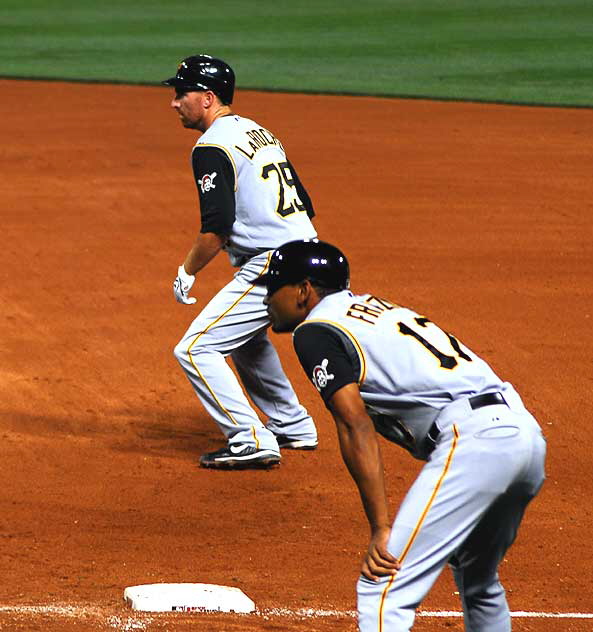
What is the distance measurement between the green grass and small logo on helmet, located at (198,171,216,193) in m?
13.3

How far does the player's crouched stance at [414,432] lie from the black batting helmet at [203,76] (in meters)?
3.01

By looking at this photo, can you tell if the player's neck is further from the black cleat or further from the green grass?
the green grass

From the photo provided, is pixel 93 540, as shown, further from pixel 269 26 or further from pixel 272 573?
pixel 269 26

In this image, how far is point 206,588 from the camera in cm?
590

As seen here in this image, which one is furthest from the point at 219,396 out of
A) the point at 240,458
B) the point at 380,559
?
the point at 380,559

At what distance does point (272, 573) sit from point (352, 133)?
1226 centimetres

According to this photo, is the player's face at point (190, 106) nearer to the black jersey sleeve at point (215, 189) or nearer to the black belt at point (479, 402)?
the black jersey sleeve at point (215, 189)

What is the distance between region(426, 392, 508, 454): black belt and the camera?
15.4ft

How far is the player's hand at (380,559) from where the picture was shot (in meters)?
4.54

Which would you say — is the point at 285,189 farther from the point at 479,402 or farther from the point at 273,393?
the point at 479,402

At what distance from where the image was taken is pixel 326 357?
4625 mm

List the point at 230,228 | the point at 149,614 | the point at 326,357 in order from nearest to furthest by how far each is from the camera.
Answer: the point at 326,357 < the point at 149,614 < the point at 230,228

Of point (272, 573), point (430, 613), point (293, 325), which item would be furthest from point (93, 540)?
point (293, 325)

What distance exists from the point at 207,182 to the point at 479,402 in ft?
10.7
